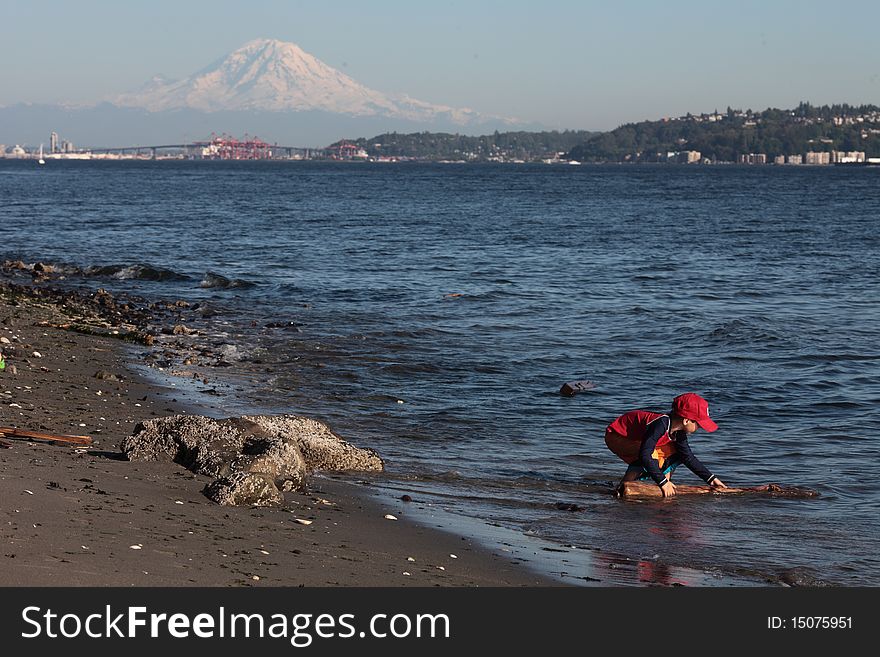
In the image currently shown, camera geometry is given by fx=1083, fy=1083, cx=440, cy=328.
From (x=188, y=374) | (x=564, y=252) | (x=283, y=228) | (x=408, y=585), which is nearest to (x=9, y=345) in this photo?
(x=188, y=374)

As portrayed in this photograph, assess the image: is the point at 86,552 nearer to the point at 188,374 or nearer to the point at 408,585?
the point at 408,585

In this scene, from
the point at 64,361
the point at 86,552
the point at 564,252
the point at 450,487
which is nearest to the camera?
the point at 86,552

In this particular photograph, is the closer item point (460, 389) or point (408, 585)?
point (408, 585)

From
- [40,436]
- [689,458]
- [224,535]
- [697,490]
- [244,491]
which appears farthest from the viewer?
[697,490]

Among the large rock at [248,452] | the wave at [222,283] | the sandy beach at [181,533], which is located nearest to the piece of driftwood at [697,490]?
the sandy beach at [181,533]

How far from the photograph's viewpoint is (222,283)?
104 feet

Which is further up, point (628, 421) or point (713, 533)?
point (628, 421)

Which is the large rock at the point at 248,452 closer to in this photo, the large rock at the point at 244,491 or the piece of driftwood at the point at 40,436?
the large rock at the point at 244,491

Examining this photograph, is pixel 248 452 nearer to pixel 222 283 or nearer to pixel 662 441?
pixel 662 441

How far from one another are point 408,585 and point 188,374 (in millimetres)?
10213

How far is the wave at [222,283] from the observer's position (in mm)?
31344

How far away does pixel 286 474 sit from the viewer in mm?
9820

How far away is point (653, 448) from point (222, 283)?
885 inches

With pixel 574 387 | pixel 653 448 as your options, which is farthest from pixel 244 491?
pixel 574 387
